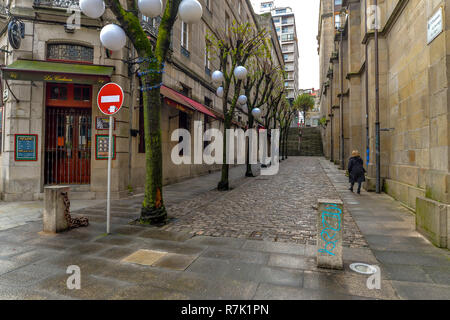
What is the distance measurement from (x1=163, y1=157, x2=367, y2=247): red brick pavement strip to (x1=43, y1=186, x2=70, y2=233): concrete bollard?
2115 mm

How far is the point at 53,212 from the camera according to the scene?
5.38 meters

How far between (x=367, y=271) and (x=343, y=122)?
17.2 meters

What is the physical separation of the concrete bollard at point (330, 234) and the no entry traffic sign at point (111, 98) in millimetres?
4361

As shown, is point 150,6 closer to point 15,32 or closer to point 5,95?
point 15,32

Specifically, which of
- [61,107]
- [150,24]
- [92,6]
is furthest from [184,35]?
[92,6]

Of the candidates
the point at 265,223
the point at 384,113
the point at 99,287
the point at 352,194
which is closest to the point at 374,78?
the point at 384,113

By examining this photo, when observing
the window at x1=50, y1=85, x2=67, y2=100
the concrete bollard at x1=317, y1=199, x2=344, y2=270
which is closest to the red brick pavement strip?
the concrete bollard at x1=317, y1=199, x2=344, y2=270

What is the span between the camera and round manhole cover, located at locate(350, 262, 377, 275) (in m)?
3.62

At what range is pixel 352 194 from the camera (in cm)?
998

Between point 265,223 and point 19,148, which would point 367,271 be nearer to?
point 265,223

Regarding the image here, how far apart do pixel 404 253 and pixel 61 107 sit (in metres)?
10.5

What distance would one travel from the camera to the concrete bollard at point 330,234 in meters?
3.71

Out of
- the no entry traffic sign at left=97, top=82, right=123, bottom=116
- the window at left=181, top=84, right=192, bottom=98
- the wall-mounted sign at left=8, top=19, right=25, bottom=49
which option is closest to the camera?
the no entry traffic sign at left=97, top=82, right=123, bottom=116

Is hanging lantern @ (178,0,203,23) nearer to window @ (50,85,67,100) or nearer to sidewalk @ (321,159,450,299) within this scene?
sidewalk @ (321,159,450,299)
